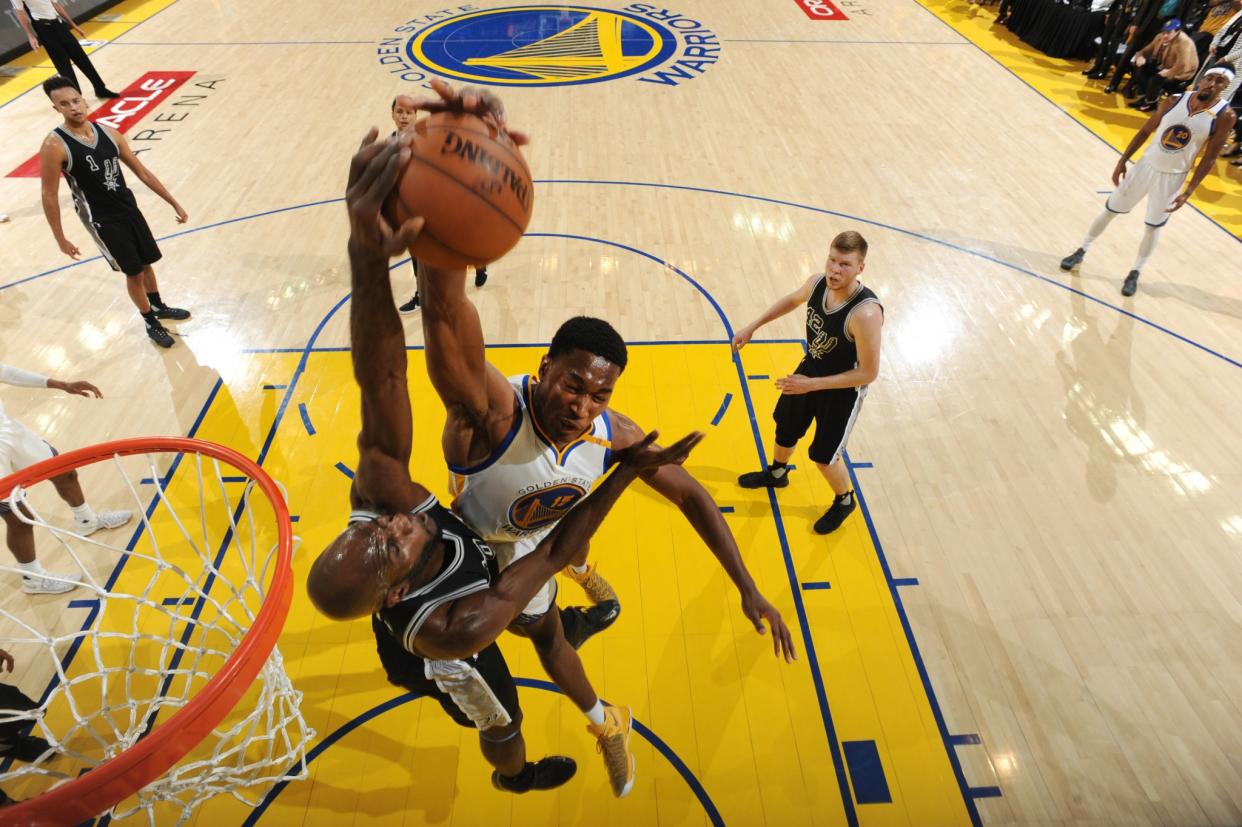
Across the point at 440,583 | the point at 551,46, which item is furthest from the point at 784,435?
the point at 551,46

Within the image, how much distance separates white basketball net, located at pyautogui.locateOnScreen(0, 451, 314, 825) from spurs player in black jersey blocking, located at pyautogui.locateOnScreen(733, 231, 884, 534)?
262 centimetres

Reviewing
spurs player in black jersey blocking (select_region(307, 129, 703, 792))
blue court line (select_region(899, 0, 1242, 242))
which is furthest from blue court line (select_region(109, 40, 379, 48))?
spurs player in black jersey blocking (select_region(307, 129, 703, 792))

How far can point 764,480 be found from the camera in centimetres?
417

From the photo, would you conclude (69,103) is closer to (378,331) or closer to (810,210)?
(378,331)

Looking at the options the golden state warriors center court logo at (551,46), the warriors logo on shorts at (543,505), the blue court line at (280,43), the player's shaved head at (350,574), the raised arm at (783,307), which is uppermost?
the player's shaved head at (350,574)

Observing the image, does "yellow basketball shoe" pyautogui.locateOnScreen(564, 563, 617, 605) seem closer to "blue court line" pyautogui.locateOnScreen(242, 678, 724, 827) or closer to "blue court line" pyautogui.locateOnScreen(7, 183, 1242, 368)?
"blue court line" pyautogui.locateOnScreen(242, 678, 724, 827)

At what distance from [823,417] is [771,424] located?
2.88ft

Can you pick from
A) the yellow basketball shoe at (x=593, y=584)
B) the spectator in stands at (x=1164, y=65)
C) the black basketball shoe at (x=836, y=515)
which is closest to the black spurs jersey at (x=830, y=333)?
the black basketball shoe at (x=836, y=515)

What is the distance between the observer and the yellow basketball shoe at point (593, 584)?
3.28m

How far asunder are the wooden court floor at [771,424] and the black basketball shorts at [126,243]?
0.61m

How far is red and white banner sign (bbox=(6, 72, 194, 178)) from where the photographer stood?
740 centimetres

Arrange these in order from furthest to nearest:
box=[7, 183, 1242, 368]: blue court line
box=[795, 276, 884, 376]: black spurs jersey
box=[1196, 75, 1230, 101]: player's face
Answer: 1. box=[7, 183, 1242, 368]: blue court line
2. box=[1196, 75, 1230, 101]: player's face
3. box=[795, 276, 884, 376]: black spurs jersey

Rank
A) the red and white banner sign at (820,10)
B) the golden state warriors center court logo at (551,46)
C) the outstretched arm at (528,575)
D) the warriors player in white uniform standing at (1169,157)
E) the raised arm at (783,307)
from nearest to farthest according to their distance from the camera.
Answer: the outstretched arm at (528,575), the raised arm at (783,307), the warriors player in white uniform standing at (1169,157), the golden state warriors center court logo at (551,46), the red and white banner sign at (820,10)

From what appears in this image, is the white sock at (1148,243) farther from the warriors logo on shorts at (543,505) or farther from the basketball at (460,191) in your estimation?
the basketball at (460,191)
